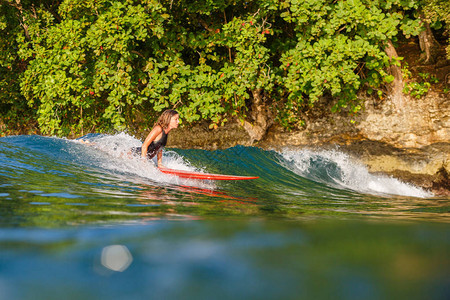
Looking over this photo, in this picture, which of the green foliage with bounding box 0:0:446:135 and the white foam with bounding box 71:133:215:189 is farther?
the green foliage with bounding box 0:0:446:135

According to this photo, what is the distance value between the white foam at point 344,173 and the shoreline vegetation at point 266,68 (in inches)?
20.9

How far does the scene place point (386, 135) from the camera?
38.8 feet

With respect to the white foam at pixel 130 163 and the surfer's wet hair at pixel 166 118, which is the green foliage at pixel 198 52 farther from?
the surfer's wet hair at pixel 166 118

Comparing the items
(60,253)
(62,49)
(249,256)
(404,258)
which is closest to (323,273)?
(249,256)

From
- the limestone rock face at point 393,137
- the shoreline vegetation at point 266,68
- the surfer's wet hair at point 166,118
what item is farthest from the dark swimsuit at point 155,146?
the limestone rock face at point 393,137

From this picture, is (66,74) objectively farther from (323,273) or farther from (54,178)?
(323,273)

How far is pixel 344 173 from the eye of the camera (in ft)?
34.2

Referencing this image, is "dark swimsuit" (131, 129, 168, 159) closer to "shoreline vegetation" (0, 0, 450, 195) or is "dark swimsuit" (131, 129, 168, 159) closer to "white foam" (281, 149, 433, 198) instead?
"shoreline vegetation" (0, 0, 450, 195)

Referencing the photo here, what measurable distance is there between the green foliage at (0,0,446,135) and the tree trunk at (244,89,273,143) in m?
0.21

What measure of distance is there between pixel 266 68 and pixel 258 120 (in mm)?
2191

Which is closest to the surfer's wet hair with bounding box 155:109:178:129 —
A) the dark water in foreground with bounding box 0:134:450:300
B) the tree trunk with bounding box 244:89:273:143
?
the dark water in foreground with bounding box 0:134:450:300

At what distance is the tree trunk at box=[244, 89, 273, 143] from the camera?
13.4m

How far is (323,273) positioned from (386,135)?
10390 millimetres

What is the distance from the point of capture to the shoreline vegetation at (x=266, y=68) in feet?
31.2
